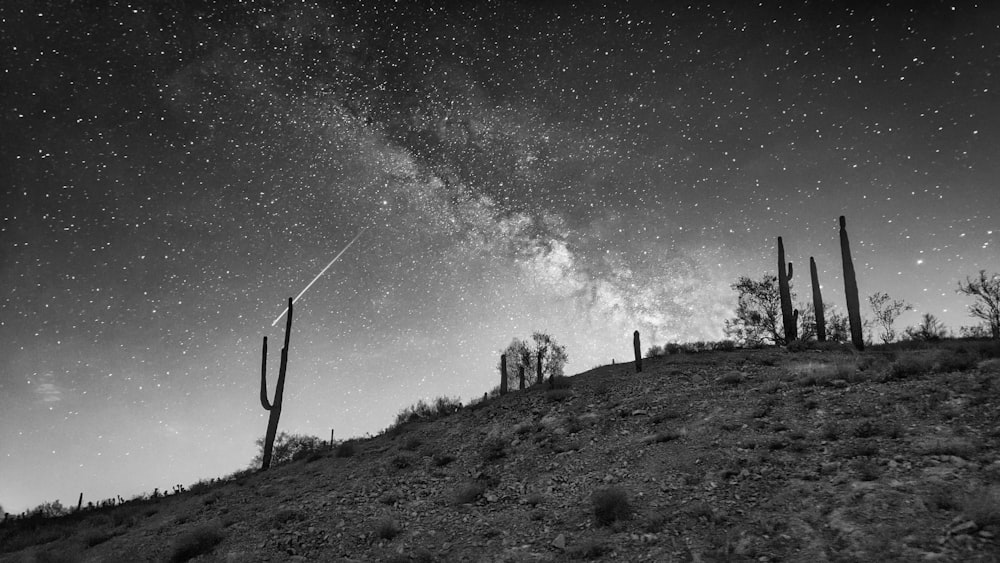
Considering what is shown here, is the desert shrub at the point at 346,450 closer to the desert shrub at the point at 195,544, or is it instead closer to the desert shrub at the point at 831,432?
the desert shrub at the point at 195,544

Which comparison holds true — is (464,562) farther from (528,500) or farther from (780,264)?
(780,264)

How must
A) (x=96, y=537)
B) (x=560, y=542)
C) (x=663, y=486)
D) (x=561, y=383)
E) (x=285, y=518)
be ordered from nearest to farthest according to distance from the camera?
(x=560, y=542)
(x=663, y=486)
(x=285, y=518)
(x=96, y=537)
(x=561, y=383)

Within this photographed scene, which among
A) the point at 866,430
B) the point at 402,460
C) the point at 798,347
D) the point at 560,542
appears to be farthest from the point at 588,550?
the point at 798,347

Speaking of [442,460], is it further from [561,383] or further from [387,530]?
[561,383]

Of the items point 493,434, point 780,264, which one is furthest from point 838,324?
point 493,434

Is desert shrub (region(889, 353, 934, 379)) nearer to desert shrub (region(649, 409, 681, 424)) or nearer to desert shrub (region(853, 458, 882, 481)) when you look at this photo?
desert shrub (region(649, 409, 681, 424))

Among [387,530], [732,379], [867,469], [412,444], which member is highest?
[732,379]

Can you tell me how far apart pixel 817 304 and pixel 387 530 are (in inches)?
1024

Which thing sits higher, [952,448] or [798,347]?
[798,347]

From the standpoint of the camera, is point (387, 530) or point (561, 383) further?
point (561, 383)

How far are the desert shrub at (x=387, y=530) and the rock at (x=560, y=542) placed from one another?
365 cm

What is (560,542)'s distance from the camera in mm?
8539

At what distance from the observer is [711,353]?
2417 centimetres

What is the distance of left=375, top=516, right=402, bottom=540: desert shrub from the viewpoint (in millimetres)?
10430
